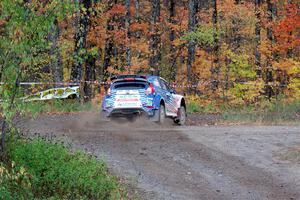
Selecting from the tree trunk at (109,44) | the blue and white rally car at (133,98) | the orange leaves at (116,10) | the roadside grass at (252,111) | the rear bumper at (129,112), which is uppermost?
the orange leaves at (116,10)

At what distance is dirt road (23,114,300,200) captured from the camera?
10.4 metres

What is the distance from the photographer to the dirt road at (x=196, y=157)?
34.1 feet

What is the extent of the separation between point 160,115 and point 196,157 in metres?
6.25

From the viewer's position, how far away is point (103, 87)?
1409 inches

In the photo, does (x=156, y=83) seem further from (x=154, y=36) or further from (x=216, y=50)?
(x=154, y=36)

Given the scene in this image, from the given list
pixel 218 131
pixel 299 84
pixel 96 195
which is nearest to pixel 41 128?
pixel 218 131

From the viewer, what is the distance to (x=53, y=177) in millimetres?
9609

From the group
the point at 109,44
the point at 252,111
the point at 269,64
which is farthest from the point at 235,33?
the point at 109,44

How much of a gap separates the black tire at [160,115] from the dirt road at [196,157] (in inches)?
12.1

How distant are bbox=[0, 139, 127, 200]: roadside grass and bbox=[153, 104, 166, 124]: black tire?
26.4 ft

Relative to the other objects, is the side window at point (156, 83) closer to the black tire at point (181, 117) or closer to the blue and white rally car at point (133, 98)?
the blue and white rally car at point (133, 98)

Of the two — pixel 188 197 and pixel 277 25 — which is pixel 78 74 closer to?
pixel 277 25

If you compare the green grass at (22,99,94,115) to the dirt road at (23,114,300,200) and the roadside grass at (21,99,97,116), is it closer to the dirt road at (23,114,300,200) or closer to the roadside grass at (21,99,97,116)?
the roadside grass at (21,99,97,116)

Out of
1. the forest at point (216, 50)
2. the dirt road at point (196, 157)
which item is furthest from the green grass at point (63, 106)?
the dirt road at point (196, 157)
